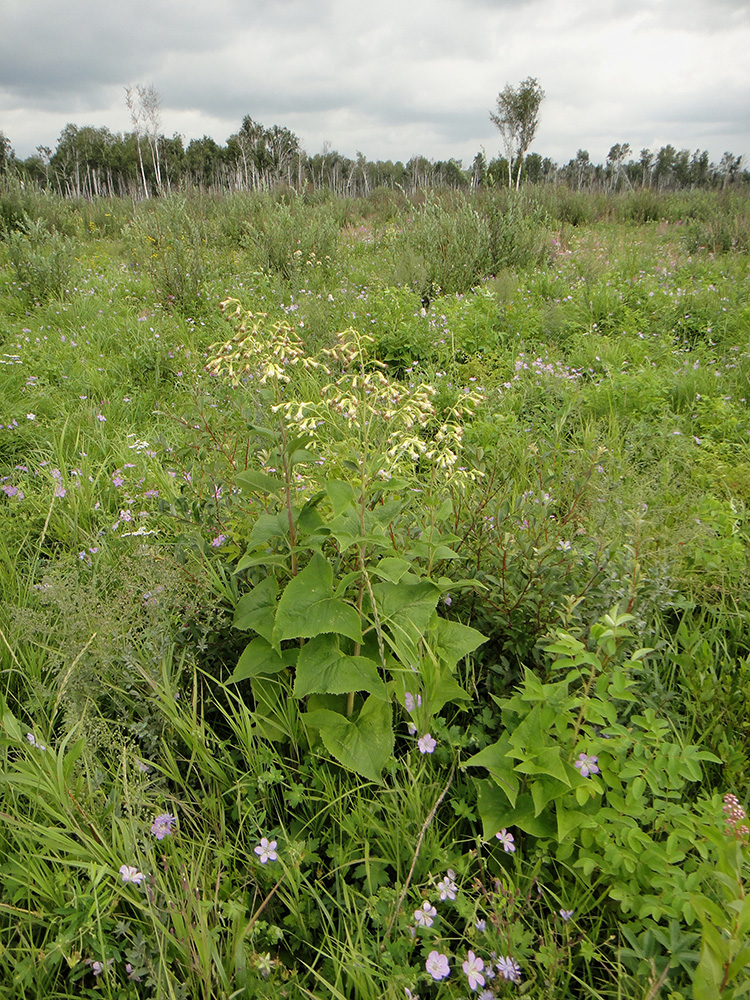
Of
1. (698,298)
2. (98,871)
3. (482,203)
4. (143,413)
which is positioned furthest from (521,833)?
(482,203)

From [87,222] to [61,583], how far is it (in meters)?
16.6

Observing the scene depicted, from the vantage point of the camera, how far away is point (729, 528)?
8.40 feet

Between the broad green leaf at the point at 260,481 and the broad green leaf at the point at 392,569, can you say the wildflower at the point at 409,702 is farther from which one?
the broad green leaf at the point at 260,481

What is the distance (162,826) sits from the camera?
146cm

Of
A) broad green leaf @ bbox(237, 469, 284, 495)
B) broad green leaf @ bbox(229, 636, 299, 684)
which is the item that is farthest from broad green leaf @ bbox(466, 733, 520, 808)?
broad green leaf @ bbox(237, 469, 284, 495)

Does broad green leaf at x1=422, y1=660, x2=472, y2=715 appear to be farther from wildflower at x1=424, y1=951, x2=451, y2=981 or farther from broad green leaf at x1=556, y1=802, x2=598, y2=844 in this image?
wildflower at x1=424, y1=951, x2=451, y2=981

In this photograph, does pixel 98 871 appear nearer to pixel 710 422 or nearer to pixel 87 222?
pixel 710 422

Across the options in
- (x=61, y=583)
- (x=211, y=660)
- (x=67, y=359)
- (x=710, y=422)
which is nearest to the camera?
(x=61, y=583)

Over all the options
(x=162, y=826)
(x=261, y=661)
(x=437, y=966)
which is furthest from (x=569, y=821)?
(x=162, y=826)

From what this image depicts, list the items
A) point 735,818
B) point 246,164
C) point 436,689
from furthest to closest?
point 246,164, point 436,689, point 735,818

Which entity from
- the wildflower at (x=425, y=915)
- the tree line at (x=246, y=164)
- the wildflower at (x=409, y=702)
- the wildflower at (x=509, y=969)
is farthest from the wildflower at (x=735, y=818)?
the tree line at (x=246, y=164)

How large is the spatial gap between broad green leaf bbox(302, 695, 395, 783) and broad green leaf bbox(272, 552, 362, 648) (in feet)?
0.91

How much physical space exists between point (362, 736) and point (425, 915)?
439mm

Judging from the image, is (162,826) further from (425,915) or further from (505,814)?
(505,814)
